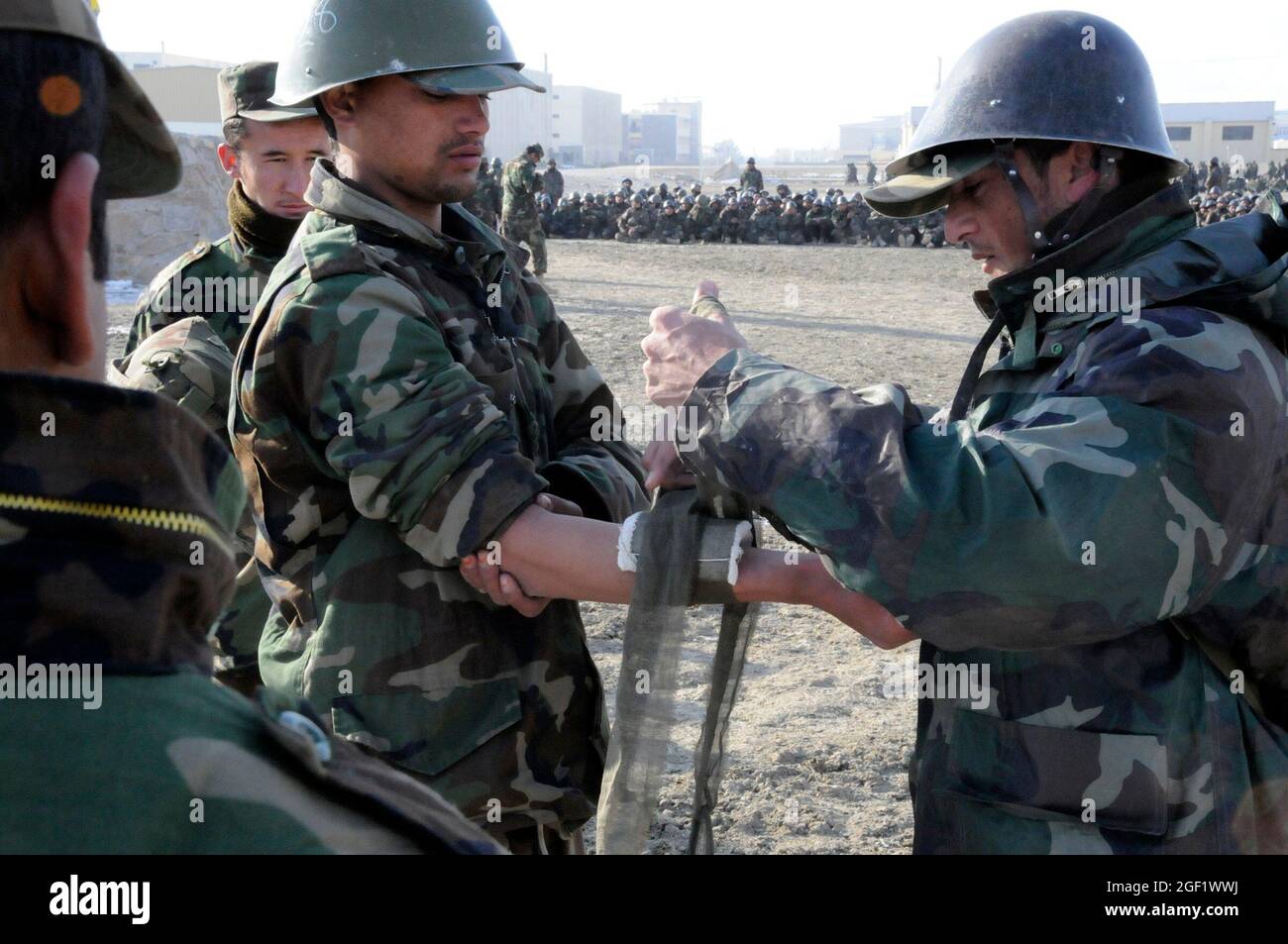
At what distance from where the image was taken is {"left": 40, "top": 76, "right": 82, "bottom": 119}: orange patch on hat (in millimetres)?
998

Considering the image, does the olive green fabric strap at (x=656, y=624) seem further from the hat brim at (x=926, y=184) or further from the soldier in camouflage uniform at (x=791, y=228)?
the soldier in camouflage uniform at (x=791, y=228)

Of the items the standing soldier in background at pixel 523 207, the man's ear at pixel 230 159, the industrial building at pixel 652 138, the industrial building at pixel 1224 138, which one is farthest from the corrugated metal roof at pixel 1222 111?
the man's ear at pixel 230 159

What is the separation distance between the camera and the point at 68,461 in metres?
0.91

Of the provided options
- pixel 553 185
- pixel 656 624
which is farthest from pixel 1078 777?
pixel 553 185

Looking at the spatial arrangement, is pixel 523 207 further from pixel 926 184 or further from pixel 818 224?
pixel 926 184

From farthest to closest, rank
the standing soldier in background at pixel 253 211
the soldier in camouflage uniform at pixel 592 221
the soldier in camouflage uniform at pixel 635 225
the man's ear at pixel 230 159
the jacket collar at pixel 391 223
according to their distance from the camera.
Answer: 1. the soldier in camouflage uniform at pixel 592 221
2. the soldier in camouflage uniform at pixel 635 225
3. the man's ear at pixel 230 159
4. the standing soldier in background at pixel 253 211
5. the jacket collar at pixel 391 223

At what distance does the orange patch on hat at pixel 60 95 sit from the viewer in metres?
1.00

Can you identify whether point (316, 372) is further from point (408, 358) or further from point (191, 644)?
point (191, 644)

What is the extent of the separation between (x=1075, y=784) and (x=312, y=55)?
2.11 metres

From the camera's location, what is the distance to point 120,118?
1202mm

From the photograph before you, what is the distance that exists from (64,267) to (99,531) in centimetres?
23

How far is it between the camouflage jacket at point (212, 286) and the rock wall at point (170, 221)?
46.4ft

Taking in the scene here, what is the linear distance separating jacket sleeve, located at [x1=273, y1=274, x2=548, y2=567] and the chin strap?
1088 millimetres
